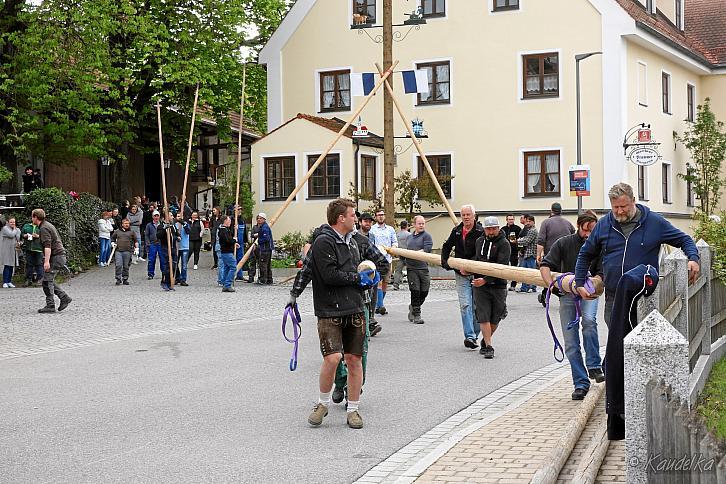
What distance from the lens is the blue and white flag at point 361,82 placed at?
85.0ft

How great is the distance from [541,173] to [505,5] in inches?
220

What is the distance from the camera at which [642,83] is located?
34.5 m

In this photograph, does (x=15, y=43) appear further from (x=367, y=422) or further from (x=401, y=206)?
(x=367, y=422)

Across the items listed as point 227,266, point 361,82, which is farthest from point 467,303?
point 361,82

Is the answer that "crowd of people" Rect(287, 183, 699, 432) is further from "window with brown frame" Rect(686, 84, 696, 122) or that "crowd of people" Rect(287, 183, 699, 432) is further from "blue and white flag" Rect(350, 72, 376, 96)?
"window with brown frame" Rect(686, 84, 696, 122)

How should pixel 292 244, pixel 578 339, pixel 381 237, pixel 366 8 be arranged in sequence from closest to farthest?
pixel 578 339 → pixel 381 237 → pixel 292 244 → pixel 366 8

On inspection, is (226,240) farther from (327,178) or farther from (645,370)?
(645,370)

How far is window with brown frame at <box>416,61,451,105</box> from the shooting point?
1390 inches

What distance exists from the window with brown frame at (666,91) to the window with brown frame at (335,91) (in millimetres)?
11090

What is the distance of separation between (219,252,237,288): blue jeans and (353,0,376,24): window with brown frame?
13907mm

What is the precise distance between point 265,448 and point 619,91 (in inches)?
1059

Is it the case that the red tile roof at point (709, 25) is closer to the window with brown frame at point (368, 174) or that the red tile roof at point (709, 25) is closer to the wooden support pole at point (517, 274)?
the window with brown frame at point (368, 174)

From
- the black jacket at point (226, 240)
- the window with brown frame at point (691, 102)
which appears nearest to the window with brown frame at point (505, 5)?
the window with brown frame at point (691, 102)

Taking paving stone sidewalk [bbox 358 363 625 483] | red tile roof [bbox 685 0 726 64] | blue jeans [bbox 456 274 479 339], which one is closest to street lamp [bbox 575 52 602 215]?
red tile roof [bbox 685 0 726 64]
